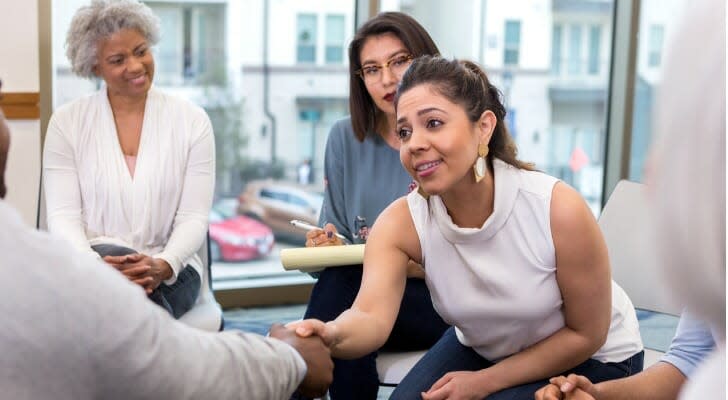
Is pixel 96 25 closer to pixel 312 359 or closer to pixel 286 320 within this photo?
pixel 312 359

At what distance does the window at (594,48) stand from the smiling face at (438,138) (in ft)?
10.6

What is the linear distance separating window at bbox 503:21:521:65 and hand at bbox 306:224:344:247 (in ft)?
8.70

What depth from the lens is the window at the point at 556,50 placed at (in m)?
5.14

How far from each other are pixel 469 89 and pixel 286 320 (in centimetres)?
237

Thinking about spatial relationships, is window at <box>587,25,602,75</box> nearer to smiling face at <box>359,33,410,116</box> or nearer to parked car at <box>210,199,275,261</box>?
parked car at <box>210,199,275,261</box>

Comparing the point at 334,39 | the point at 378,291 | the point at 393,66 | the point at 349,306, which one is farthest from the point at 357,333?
the point at 334,39

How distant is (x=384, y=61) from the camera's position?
281 cm

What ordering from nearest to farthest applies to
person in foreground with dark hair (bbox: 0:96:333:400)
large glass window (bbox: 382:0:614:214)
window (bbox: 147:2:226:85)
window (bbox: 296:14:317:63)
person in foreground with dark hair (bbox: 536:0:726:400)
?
1. person in foreground with dark hair (bbox: 536:0:726:400)
2. person in foreground with dark hair (bbox: 0:96:333:400)
3. window (bbox: 147:2:226:85)
4. window (bbox: 296:14:317:63)
5. large glass window (bbox: 382:0:614:214)

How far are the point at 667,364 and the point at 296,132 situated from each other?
2.90 meters

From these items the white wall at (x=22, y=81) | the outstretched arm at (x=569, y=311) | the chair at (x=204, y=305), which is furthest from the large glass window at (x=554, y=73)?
the outstretched arm at (x=569, y=311)

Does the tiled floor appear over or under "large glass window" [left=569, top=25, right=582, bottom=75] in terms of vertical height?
under

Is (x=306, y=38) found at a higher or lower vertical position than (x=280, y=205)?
higher

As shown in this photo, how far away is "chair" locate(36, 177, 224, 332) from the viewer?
278 cm

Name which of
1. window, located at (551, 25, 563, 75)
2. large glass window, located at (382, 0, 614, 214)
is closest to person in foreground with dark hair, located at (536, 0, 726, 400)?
large glass window, located at (382, 0, 614, 214)
